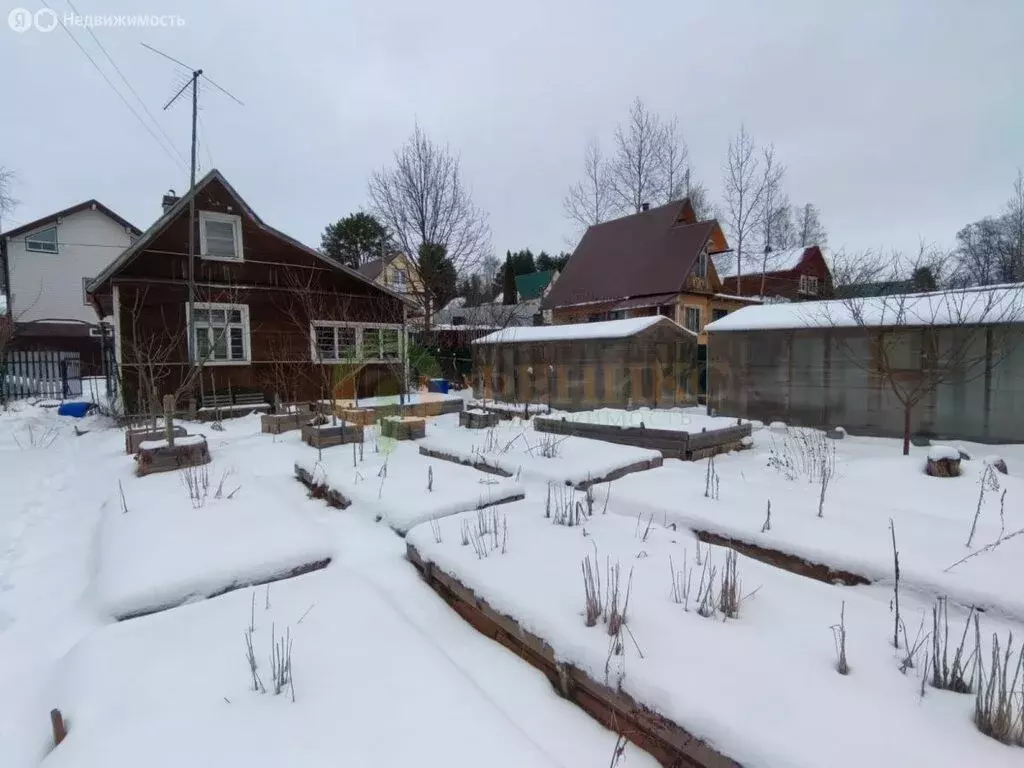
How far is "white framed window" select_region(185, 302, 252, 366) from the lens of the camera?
12.5 m

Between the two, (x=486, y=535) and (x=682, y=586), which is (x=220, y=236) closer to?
(x=486, y=535)

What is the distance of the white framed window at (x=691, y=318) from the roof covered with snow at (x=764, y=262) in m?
6.49

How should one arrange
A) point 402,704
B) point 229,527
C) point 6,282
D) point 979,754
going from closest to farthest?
point 979,754, point 402,704, point 229,527, point 6,282

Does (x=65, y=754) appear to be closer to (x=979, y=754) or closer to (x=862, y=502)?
(x=979, y=754)

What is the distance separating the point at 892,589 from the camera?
317cm

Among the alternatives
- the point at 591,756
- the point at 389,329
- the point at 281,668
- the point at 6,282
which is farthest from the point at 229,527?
the point at 6,282

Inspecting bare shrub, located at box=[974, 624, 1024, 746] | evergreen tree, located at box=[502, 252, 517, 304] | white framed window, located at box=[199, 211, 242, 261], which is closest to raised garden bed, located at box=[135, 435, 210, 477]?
white framed window, located at box=[199, 211, 242, 261]

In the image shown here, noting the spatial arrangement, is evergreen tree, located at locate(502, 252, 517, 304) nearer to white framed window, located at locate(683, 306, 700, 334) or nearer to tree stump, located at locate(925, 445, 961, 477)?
white framed window, located at locate(683, 306, 700, 334)

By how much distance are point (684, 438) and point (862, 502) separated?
9.90 feet

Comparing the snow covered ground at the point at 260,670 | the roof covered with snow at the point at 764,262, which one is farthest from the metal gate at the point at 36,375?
the roof covered with snow at the point at 764,262

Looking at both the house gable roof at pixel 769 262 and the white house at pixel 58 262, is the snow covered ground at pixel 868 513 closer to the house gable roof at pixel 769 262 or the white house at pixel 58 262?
the house gable roof at pixel 769 262

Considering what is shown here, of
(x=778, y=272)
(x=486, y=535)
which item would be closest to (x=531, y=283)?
(x=778, y=272)

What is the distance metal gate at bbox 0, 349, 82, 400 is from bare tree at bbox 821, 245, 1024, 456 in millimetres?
20975

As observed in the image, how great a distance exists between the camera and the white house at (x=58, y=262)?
77.9 feet
